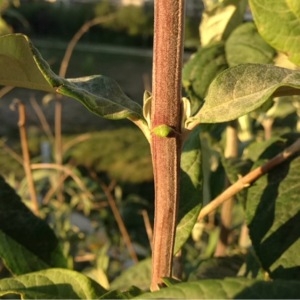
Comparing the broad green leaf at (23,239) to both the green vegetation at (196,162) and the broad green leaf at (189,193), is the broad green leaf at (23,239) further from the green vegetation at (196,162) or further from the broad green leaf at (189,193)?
the broad green leaf at (189,193)

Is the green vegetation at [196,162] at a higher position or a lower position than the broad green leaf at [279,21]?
lower

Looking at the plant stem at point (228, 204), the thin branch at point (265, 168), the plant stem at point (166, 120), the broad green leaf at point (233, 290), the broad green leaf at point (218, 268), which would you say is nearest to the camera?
the broad green leaf at point (233, 290)

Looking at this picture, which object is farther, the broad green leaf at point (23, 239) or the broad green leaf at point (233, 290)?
the broad green leaf at point (23, 239)

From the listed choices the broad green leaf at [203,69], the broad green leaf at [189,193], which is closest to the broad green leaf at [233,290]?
the broad green leaf at [189,193]

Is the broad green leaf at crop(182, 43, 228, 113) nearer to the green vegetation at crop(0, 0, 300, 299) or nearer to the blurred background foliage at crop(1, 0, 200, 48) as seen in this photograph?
the green vegetation at crop(0, 0, 300, 299)

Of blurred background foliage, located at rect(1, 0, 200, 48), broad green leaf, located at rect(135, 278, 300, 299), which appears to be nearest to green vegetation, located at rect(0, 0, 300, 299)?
broad green leaf, located at rect(135, 278, 300, 299)

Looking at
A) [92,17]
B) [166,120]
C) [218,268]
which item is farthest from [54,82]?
[92,17]

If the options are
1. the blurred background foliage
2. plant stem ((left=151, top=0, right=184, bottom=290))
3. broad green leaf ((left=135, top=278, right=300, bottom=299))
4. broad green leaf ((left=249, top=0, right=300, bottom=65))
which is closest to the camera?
broad green leaf ((left=135, top=278, right=300, bottom=299))
